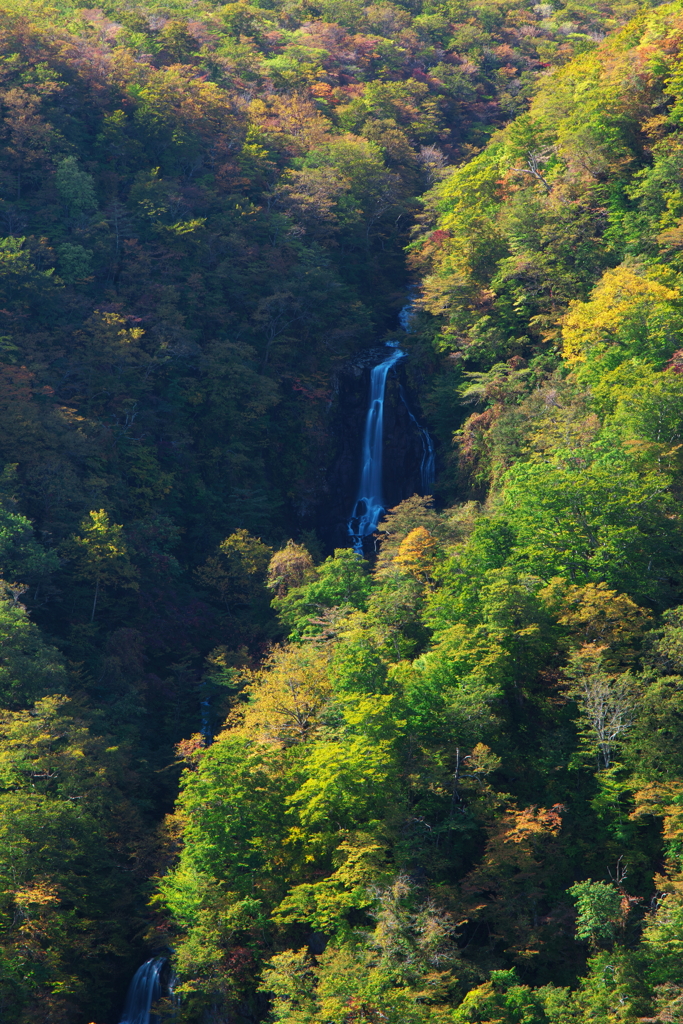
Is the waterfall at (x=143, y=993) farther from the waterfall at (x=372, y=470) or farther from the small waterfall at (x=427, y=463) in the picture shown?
the small waterfall at (x=427, y=463)

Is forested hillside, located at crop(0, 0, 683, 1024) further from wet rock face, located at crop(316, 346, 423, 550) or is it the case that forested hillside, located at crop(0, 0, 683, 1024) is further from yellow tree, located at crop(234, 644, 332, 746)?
wet rock face, located at crop(316, 346, 423, 550)

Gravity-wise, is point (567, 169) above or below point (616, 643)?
above

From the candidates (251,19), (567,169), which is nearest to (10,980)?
(567,169)

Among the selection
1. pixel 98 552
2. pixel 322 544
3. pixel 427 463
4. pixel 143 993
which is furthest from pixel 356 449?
pixel 143 993

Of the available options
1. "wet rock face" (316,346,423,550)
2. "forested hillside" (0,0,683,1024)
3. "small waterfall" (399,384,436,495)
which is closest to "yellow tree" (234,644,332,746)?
"forested hillside" (0,0,683,1024)

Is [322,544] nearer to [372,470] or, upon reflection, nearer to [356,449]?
[372,470]

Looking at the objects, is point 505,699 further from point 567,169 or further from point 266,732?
point 567,169

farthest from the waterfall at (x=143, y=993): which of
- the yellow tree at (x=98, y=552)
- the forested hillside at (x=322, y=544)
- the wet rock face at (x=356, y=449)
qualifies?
the wet rock face at (x=356, y=449)
